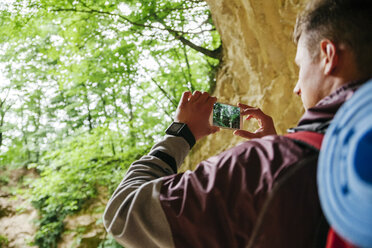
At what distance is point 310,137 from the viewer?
68 centimetres

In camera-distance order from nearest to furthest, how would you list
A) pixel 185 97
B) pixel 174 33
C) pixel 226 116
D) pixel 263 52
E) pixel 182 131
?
1. pixel 182 131
2. pixel 185 97
3. pixel 226 116
4. pixel 263 52
5. pixel 174 33

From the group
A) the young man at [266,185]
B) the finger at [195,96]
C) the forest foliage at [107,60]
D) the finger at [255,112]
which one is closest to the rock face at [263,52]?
the forest foliage at [107,60]

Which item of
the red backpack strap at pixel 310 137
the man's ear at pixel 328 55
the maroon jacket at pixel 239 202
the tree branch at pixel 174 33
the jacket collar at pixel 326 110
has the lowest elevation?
the maroon jacket at pixel 239 202

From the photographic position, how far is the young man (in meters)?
0.64

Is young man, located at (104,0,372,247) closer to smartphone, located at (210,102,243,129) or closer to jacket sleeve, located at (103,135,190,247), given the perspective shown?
jacket sleeve, located at (103,135,190,247)

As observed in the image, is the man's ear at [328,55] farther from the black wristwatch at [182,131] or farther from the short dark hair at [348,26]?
the black wristwatch at [182,131]

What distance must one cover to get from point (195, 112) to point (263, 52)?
271 cm

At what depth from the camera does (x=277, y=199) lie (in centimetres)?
64

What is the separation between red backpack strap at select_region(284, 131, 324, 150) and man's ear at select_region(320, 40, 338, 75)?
0.23 meters

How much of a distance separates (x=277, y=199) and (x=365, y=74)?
42cm

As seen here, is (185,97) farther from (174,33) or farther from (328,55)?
(174,33)

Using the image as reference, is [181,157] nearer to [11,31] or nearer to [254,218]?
[254,218]

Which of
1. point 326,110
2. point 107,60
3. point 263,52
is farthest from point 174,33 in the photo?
point 326,110

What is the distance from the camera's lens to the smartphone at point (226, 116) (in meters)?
1.44
